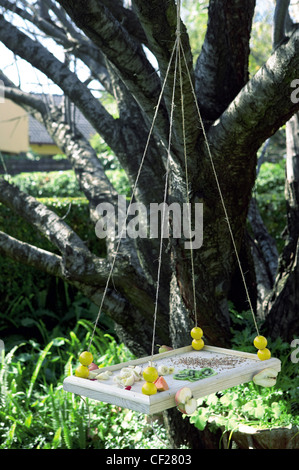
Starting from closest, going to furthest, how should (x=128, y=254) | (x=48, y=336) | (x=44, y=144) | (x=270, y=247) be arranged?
(x=128, y=254) < (x=270, y=247) < (x=48, y=336) < (x=44, y=144)

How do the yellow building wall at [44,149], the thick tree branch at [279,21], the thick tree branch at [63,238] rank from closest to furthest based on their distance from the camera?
the thick tree branch at [279,21], the thick tree branch at [63,238], the yellow building wall at [44,149]

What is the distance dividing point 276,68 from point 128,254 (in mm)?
1805

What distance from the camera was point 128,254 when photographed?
4000 mm

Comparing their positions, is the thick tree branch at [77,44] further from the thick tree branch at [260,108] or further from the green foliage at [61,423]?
the green foliage at [61,423]

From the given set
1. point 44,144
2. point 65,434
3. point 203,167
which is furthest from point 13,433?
point 44,144

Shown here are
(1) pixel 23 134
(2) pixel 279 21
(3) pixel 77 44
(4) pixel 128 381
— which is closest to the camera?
(4) pixel 128 381

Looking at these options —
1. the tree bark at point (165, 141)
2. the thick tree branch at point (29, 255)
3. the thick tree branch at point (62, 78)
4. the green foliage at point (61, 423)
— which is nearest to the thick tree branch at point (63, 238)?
the tree bark at point (165, 141)

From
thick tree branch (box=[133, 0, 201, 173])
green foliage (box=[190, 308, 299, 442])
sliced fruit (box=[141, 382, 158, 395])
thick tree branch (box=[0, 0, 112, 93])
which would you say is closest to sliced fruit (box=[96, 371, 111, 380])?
sliced fruit (box=[141, 382, 158, 395])

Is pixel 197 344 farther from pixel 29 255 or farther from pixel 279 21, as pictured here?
pixel 279 21

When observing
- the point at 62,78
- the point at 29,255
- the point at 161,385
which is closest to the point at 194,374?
the point at 161,385

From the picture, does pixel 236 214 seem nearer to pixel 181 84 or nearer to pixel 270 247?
pixel 181 84

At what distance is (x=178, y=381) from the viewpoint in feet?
7.54

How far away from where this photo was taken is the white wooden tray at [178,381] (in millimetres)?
2068

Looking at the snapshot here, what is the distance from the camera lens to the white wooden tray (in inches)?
81.4
